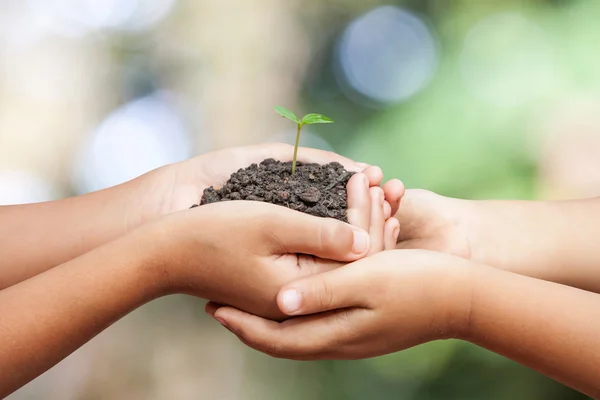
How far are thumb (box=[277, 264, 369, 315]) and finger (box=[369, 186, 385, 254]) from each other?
12 cm

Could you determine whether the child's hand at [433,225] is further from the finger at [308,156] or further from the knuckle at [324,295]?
the knuckle at [324,295]

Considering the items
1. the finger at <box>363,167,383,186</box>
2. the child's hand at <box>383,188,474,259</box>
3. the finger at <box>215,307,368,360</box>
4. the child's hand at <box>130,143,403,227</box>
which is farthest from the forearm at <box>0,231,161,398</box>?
the child's hand at <box>383,188,474,259</box>

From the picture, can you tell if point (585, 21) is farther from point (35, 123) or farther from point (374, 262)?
point (35, 123)

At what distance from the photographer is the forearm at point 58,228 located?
3.01 feet

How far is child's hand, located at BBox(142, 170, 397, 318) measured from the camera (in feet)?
2.26

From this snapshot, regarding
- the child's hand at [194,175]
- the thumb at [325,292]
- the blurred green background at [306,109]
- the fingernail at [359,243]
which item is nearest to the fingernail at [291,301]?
the thumb at [325,292]

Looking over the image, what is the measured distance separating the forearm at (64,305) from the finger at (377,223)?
32 centimetres

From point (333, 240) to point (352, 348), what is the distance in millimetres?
163

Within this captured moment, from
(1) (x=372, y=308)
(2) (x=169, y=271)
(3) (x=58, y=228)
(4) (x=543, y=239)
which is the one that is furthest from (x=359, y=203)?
(3) (x=58, y=228)

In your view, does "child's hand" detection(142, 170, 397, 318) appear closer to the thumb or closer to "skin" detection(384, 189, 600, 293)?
the thumb

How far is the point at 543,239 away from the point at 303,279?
0.54 metres

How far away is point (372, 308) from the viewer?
70 cm

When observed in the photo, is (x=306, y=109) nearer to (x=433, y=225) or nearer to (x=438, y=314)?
(x=433, y=225)

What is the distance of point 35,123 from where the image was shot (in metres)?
1.37
